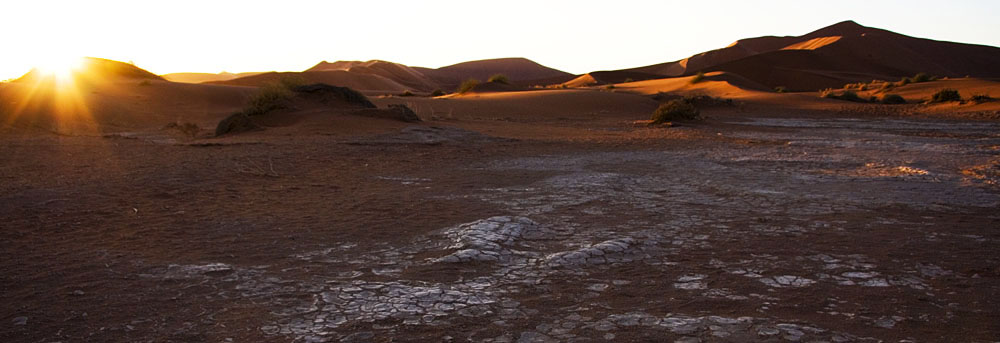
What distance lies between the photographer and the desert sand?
3.77 metres

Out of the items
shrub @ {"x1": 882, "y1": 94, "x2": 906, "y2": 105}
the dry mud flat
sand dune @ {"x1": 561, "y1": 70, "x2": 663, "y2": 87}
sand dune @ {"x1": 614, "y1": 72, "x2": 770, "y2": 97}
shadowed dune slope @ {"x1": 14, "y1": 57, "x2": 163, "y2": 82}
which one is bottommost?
the dry mud flat

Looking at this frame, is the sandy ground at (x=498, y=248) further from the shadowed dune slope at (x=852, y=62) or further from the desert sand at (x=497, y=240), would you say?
the shadowed dune slope at (x=852, y=62)

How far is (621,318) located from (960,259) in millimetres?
2732

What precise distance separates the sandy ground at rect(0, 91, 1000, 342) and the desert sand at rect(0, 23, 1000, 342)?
0.07 ft

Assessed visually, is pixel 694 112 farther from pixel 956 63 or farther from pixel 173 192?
pixel 956 63

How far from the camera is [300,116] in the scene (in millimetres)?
17719

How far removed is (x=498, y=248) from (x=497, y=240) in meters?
0.22

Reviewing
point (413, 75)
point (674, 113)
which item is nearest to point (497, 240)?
point (674, 113)

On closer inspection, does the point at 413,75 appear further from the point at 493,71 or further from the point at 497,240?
the point at 497,240

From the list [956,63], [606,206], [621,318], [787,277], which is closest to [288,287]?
[621,318]

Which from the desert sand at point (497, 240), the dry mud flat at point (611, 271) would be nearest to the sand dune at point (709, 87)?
the desert sand at point (497, 240)

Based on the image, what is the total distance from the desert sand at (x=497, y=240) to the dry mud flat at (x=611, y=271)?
20 mm

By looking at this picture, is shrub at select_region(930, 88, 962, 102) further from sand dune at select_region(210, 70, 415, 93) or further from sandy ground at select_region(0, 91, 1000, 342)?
sand dune at select_region(210, 70, 415, 93)

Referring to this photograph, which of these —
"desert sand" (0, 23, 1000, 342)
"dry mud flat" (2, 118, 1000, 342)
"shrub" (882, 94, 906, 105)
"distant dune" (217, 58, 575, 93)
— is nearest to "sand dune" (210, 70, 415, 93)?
"distant dune" (217, 58, 575, 93)
